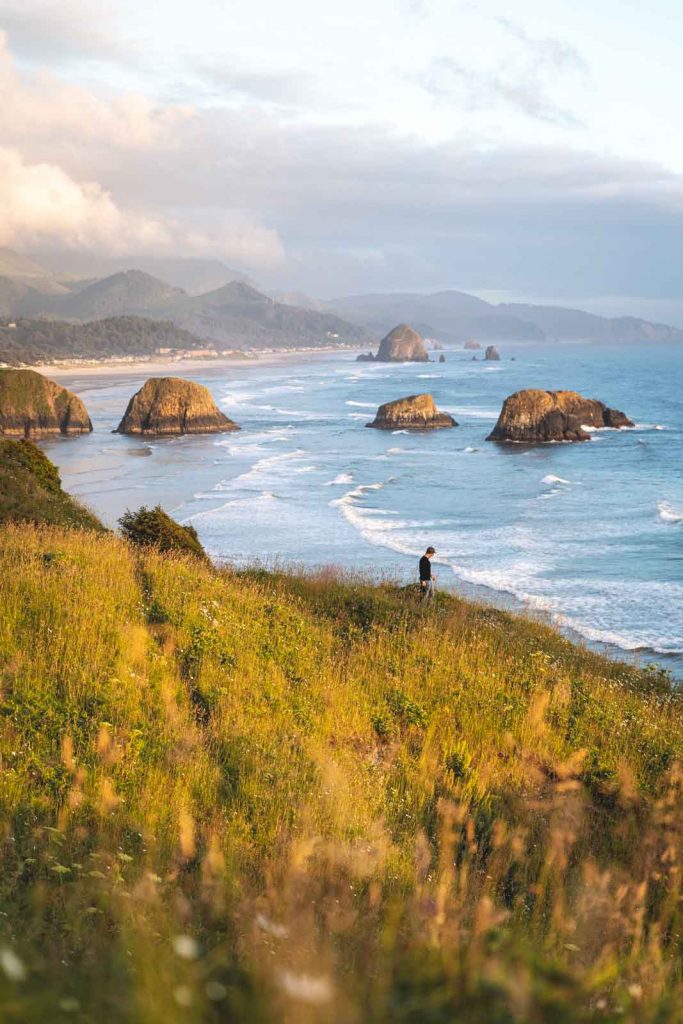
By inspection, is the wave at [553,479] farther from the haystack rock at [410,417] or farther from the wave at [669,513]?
the haystack rock at [410,417]

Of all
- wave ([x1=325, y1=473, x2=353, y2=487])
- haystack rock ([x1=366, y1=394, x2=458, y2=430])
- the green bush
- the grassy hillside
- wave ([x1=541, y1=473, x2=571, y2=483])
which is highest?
haystack rock ([x1=366, y1=394, x2=458, y2=430])

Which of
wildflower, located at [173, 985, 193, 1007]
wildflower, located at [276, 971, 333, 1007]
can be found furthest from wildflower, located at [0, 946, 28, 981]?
wildflower, located at [276, 971, 333, 1007]

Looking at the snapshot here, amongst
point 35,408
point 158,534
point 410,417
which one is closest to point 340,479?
point 410,417

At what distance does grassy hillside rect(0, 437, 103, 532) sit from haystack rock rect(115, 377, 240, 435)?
47.8m

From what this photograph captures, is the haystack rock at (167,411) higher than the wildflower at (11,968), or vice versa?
the haystack rock at (167,411)

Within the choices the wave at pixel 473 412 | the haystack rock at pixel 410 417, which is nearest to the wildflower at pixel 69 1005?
the haystack rock at pixel 410 417

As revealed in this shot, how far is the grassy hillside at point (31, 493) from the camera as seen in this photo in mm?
21781

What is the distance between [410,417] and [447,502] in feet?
126

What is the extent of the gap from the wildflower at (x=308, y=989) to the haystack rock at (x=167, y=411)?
256 feet

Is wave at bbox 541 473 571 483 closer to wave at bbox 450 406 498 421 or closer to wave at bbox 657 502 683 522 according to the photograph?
wave at bbox 657 502 683 522

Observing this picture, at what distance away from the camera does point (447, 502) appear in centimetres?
4712

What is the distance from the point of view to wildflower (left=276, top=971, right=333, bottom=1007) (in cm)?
203

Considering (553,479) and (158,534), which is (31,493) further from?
(553,479)

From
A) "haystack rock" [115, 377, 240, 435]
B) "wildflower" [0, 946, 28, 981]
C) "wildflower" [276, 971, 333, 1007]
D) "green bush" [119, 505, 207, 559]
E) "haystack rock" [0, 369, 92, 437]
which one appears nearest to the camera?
"wildflower" [0, 946, 28, 981]
